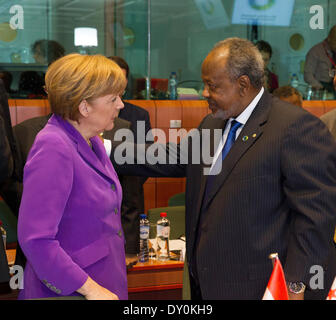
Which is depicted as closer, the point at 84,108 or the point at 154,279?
the point at 84,108

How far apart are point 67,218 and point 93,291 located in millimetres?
259

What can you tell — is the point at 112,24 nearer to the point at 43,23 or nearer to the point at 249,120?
the point at 43,23

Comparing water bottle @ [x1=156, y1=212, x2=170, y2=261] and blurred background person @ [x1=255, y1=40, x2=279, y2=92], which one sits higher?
blurred background person @ [x1=255, y1=40, x2=279, y2=92]

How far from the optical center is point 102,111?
1.86 meters

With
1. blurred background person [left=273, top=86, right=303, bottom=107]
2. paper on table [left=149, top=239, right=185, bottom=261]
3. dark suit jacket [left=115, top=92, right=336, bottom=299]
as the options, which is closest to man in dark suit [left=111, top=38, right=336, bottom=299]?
dark suit jacket [left=115, top=92, right=336, bottom=299]

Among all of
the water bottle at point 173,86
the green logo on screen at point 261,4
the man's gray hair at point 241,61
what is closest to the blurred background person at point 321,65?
the green logo on screen at point 261,4

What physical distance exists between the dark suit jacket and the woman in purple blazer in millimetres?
365

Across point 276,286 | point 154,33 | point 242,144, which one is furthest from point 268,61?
point 276,286

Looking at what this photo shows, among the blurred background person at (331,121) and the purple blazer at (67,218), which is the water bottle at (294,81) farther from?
the purple blazer at (67,218)

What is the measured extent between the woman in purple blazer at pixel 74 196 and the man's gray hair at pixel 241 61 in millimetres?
422

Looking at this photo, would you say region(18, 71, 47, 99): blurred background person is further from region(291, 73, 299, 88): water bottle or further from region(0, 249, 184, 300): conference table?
region(291, 73, 299, 88): water bottle

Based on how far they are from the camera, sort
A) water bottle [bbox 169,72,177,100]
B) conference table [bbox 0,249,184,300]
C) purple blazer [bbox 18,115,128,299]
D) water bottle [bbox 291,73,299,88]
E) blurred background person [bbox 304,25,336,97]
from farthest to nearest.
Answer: water bottle [bbox 291,73,299,88], blurred background person [bbox 304,25,336,97], water bottle [bbox 169,72,177,100], conference table [bbox 0,249,184,300], purple blazer [bbox 18,115,128,299]

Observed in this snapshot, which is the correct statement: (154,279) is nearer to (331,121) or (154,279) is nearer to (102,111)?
(331,121)

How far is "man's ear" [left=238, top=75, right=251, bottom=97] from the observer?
1973 millimetres
